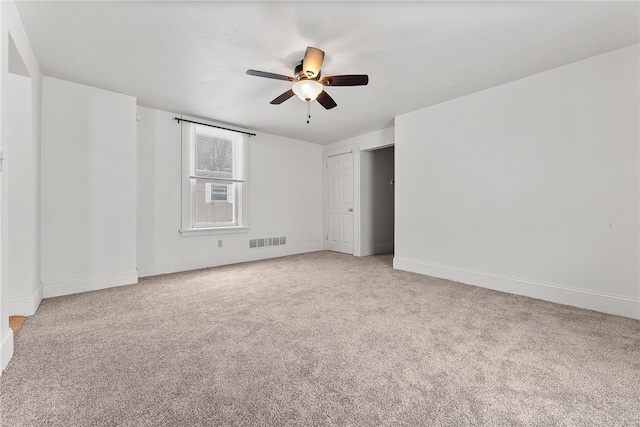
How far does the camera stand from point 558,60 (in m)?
2.69

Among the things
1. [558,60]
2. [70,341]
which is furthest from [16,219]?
[558,60]

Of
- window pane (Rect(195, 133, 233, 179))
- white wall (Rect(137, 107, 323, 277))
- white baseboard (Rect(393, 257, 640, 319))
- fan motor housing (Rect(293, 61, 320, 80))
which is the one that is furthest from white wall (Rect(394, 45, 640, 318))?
window pane (Rect(195, 133, 233, 179))

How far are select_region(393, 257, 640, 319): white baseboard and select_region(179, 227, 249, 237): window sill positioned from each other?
3070 millimetres

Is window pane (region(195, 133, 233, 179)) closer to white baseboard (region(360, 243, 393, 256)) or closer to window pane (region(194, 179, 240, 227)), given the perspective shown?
window pane (region(194, 179, 240, 227))

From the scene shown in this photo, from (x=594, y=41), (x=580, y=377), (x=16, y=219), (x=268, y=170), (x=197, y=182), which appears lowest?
(x=580, y=377)

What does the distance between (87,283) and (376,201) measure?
4.98m

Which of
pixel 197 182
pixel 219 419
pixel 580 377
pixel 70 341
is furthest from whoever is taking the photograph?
pixel 197 182

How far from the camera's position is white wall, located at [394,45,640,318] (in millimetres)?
2520

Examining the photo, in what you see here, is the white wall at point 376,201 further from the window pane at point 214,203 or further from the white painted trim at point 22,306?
the white painted trim at point 22,306

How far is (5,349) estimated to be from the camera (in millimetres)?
1705

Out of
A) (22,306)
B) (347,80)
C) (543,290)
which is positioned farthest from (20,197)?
(543,290)

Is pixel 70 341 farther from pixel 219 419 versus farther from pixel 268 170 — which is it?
pixel 268 170

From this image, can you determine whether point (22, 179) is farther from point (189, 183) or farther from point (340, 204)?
point (340, 204)

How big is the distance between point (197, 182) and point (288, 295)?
104 inches
